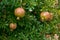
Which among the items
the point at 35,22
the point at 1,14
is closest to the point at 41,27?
the point at 35,22

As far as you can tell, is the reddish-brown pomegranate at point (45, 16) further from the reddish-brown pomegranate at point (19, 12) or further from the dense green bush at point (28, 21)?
the reddish-brown pomegranate at point (19, 12)

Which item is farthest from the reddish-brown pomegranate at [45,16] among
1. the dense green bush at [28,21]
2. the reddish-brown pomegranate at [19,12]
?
the reddish-brown pomegranate at [19,12]

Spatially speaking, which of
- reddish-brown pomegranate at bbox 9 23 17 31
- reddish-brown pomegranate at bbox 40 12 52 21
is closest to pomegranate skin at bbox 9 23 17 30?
reddish-brown pomegranate at bbox 9 23 17 31

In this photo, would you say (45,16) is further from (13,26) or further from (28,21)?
(13,26)

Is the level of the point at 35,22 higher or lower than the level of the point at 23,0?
lower

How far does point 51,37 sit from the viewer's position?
4.98 ft

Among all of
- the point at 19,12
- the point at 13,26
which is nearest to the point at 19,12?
the point at 19,12

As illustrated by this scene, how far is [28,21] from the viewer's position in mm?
1419

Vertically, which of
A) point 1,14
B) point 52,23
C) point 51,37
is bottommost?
point 51,37

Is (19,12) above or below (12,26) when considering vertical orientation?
above

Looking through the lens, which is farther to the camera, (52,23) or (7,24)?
(52,23)

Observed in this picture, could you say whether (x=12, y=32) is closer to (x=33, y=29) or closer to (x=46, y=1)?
(x=33, y=29)

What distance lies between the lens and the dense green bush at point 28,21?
136 centimetres

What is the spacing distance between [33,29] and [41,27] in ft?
0.22
